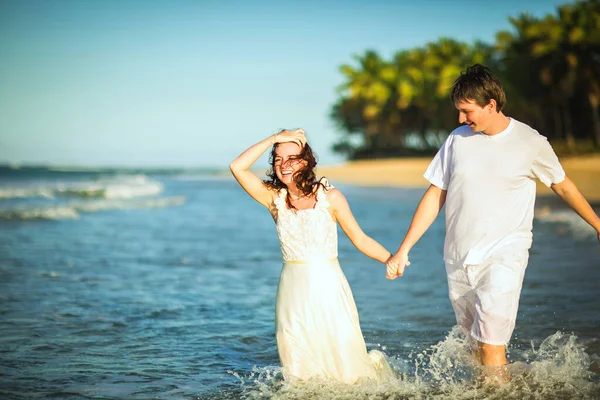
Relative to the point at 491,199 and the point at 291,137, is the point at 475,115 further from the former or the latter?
the point at 291,137

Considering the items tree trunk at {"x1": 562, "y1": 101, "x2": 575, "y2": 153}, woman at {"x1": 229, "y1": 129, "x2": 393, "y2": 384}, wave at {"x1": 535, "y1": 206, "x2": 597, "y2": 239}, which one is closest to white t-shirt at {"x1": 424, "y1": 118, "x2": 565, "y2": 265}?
woman at {"x1": 229, "y1": 129, "x2": 393, "y2": 384}

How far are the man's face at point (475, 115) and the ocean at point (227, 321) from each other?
67.1 inches

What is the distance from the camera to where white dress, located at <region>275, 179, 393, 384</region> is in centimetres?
473

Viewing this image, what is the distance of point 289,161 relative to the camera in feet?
15.7

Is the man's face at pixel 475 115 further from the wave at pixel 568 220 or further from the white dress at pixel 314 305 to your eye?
the wave at pixel 568 220

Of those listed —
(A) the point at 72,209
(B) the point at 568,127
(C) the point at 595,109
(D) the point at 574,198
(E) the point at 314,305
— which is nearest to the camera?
(E) the point at 314,305

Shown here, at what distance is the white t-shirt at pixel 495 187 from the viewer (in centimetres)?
484

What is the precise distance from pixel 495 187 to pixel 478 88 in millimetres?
676

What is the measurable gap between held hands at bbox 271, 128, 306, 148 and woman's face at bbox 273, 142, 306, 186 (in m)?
0.04

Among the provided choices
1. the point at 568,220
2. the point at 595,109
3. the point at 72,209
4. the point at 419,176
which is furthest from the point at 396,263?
the point at 595,109

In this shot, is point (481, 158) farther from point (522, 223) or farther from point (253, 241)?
point (253, 241)

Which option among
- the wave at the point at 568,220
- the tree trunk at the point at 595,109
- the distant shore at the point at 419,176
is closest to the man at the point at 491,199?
the wave at the point at 568,220

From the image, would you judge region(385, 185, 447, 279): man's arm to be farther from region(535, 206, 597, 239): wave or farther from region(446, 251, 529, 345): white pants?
region(535, 206, 597, 239): wave

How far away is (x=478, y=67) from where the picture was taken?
16.1 ft
